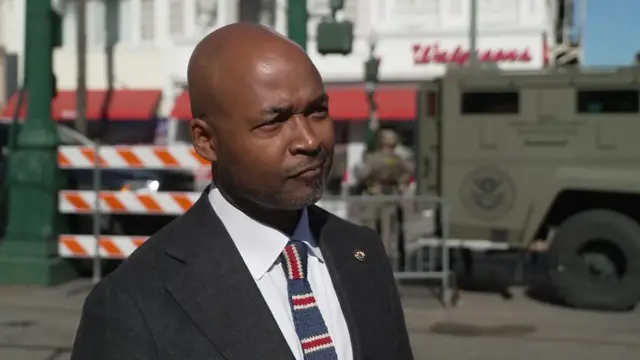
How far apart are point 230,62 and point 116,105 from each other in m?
21.3

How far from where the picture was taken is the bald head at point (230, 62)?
54.9 inches

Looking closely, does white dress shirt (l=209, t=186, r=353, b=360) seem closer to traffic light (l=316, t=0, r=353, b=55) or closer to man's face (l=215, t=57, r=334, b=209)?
man's face (l=215, t=57, r=334, b=209)

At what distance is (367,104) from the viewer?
20.2 m

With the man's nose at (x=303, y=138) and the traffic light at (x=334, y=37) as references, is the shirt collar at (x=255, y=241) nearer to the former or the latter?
the man's nose at (x=303, y=138)

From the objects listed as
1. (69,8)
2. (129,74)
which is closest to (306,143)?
(129,74)

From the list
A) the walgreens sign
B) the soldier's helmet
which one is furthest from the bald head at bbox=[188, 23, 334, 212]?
the walgreens sign

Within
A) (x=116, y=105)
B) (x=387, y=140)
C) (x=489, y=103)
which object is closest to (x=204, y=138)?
(x=489, y=103)

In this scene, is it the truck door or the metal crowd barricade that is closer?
the metal crowd barricade

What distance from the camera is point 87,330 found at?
139 cm

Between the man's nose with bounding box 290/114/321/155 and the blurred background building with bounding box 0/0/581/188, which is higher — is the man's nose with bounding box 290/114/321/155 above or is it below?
below

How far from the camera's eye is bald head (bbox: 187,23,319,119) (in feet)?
→ 4.58

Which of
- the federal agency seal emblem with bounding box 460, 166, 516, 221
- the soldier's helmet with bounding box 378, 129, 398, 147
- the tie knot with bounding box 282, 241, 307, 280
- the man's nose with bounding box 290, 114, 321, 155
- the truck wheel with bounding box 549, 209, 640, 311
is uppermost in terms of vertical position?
the man's nose with bounding box 290, 114, 321, 155

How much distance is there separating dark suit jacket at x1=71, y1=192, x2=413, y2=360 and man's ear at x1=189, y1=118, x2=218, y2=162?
127 millimetres

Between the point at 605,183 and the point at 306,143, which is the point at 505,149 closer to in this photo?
the point at 605,183
